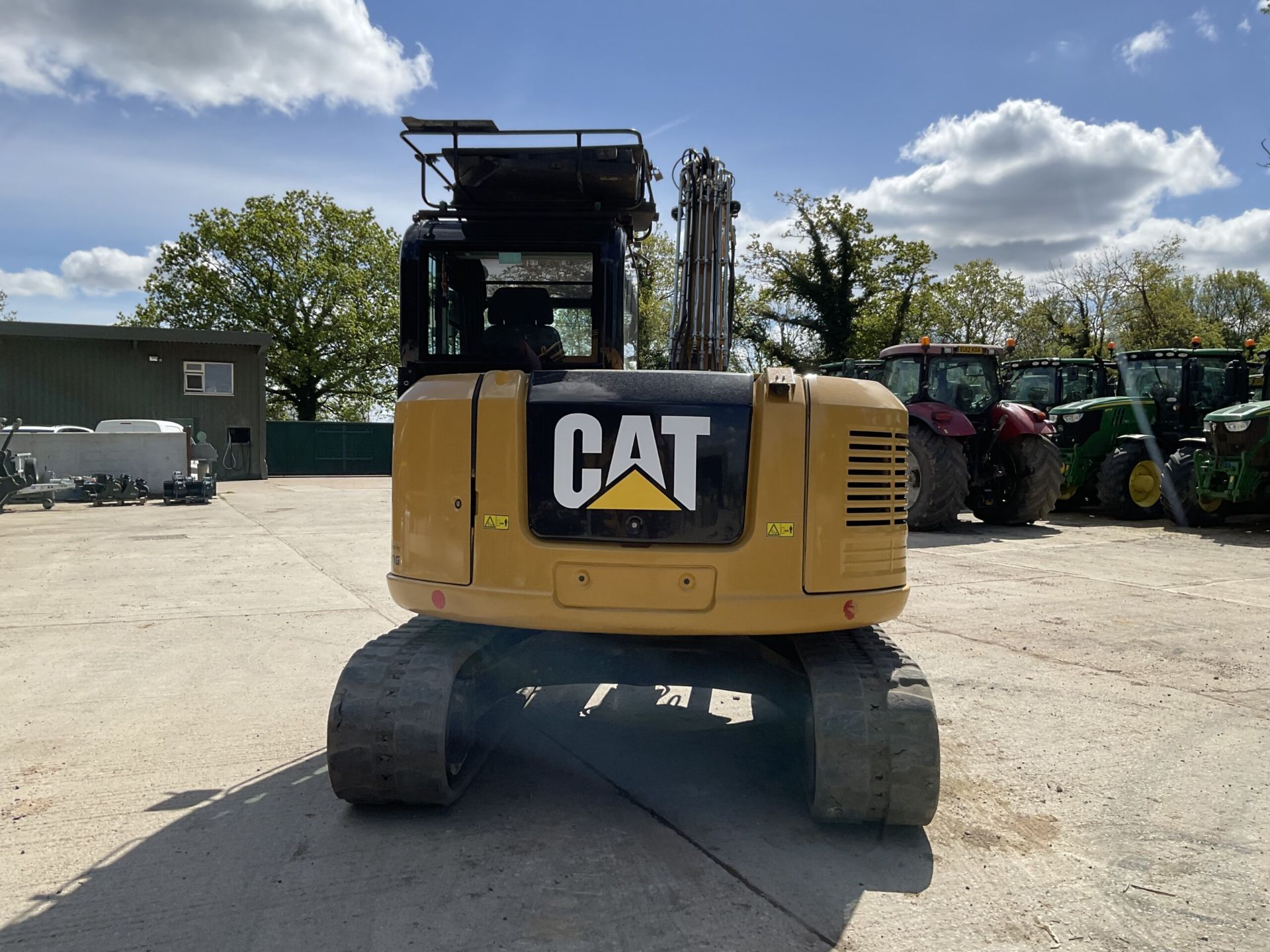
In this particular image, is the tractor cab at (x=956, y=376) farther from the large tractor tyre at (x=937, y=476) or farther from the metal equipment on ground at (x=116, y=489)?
the metal equipment on ground at (x=116, y=489)

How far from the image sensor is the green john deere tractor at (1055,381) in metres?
17.7

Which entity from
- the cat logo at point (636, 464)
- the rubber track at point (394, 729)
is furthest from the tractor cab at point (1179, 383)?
the rubber track at point (394, 729)

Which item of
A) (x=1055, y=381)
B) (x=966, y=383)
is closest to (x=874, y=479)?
(x=966, y=383)

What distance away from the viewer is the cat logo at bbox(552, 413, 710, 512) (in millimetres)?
3256

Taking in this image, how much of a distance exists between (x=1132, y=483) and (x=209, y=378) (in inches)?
968

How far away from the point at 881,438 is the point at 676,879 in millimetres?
1697

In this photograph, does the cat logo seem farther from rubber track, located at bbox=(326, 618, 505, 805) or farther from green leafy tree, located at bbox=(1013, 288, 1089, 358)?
green leafy tree, located at bbox=(1013, 288, 1089, 358)

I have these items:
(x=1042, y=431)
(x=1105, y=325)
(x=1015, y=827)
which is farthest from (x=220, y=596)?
(x=1105, y=325)

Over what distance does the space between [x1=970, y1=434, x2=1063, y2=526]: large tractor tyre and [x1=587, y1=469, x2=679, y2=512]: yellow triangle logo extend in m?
11.6

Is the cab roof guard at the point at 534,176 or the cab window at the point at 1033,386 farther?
the cab window at the point at 1033,386

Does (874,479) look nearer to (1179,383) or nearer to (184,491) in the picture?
(1179,383)

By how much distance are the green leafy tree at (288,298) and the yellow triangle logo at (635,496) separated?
37.3 m

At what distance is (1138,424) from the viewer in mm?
15992

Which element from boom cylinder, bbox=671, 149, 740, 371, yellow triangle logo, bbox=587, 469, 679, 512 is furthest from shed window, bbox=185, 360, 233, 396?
yellow triangle logo, bbox=587, 469, 679, 512
